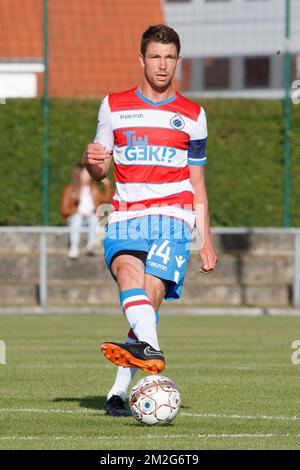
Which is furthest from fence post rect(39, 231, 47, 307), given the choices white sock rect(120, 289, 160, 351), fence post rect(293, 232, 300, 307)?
white sock rect(120, 289, 160, 351)

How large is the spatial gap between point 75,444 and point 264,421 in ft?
5.39

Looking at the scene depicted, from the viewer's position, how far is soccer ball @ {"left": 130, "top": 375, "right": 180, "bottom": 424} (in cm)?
794

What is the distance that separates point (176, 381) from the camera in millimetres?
11031

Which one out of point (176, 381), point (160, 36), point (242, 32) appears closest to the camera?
point (160, 36)

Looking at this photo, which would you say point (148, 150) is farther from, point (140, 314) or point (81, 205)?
point (81, 205)

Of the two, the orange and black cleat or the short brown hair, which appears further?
the short brown hair

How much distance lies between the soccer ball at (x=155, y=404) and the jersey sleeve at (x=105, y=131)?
1548 mm

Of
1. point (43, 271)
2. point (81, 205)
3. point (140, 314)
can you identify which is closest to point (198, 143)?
point (140, 314)

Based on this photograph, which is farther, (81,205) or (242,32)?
(242,32)

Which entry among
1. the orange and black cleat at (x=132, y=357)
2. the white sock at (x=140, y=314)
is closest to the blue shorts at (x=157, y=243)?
the white sock at (x=140, y=314)

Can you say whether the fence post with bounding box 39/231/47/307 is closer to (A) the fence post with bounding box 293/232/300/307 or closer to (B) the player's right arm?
(A) the fence post with bounding box 293/232/300/307

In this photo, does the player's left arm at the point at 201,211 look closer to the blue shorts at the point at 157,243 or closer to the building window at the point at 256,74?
the blue shorts at the point at 157,243

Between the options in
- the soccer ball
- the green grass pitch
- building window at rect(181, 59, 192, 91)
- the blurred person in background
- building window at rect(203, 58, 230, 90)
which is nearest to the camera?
the green grass pitch

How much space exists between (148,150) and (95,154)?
0.45 metres
